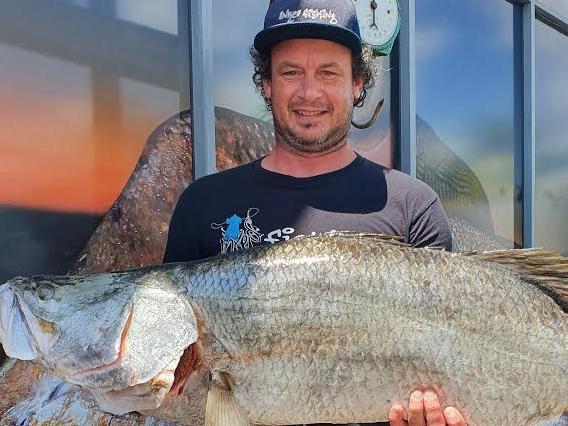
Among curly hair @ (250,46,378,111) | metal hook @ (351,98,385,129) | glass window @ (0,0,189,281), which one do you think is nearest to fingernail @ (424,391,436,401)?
curly hair @ (250,46,378,111)

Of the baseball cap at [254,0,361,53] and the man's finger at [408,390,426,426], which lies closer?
the man's finger at [408,390,426,426]

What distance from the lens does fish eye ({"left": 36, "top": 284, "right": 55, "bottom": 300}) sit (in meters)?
2.04

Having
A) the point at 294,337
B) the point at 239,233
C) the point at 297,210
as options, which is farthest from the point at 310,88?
the point at 294,337

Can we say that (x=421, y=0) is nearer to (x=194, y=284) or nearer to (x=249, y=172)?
(x=249, y=172)

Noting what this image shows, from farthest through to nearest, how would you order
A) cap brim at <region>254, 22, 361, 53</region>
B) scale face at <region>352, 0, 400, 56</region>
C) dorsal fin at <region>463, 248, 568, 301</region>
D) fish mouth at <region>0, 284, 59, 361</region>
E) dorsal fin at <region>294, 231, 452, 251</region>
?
1. scale face at <region>352, 0, 400, 56</region>
2. cap brim at <region>254, 22, 361, 53</region>
3. dorsal fin at <region>463, 248, 568, 301</region>
4. dorsal fin at <region>294, 231, 452, 251</region>
5. fish mouth at <region>0, 284, 59, 361</region>

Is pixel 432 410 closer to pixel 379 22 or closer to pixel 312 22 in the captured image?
Result: pixel 312 22

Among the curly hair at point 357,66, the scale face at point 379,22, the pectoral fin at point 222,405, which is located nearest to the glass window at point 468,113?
the scale face at point 379,22

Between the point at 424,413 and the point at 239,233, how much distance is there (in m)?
0.82

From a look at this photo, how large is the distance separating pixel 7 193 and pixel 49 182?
0.19 meters

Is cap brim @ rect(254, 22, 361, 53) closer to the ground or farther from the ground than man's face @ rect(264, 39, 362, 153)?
farther from the ground

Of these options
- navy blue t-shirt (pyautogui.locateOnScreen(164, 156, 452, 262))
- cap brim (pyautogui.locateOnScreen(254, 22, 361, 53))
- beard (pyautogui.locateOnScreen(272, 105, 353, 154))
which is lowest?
navy blue t-shirt (pyautogui.locateOnScreen(164, 156, 452, 262))

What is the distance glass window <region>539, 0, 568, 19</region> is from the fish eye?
20.4ft

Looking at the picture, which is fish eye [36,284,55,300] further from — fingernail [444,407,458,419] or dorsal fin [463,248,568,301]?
dorsal fin [463,248,568,301]

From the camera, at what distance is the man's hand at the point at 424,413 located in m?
2.08
